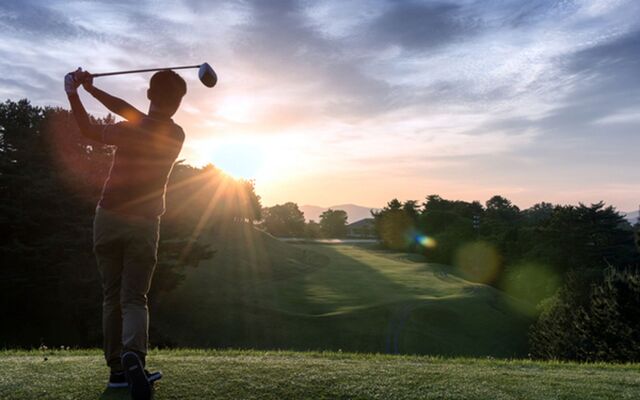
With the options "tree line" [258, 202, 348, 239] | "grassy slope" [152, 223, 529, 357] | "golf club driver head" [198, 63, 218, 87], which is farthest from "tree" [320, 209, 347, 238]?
"golf club driver head" [198, 63, 218, 87]

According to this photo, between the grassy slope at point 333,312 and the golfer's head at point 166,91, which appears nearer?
the golfer's head at point 166,91

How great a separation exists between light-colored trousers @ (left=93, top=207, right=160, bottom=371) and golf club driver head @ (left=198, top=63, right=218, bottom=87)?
5.70ft

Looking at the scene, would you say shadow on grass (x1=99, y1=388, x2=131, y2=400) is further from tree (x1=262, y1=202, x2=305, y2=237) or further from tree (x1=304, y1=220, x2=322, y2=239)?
tree (x1=304, y1=220, x2=322, y2=239)

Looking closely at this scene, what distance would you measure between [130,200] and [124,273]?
757 millimetres

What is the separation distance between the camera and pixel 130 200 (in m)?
5.25

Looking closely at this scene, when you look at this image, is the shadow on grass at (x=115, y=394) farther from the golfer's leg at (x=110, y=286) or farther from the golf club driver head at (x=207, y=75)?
the golf club driver head at (x=207, y=75)

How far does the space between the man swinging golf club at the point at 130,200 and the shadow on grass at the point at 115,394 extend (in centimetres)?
19

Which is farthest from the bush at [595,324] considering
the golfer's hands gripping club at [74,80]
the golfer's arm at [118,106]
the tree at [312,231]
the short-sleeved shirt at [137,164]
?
the tree at [312,231]

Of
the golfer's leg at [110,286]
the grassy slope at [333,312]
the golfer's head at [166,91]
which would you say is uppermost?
the golfer's head at [166,91]

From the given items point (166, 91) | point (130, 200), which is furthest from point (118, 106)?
point (130, 200)

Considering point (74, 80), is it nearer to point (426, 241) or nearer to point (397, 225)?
point (426, 241)

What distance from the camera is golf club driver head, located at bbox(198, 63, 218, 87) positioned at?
5.80m

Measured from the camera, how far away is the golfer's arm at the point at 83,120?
16.9 ft

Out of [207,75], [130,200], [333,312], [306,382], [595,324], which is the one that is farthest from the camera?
[333,312]
